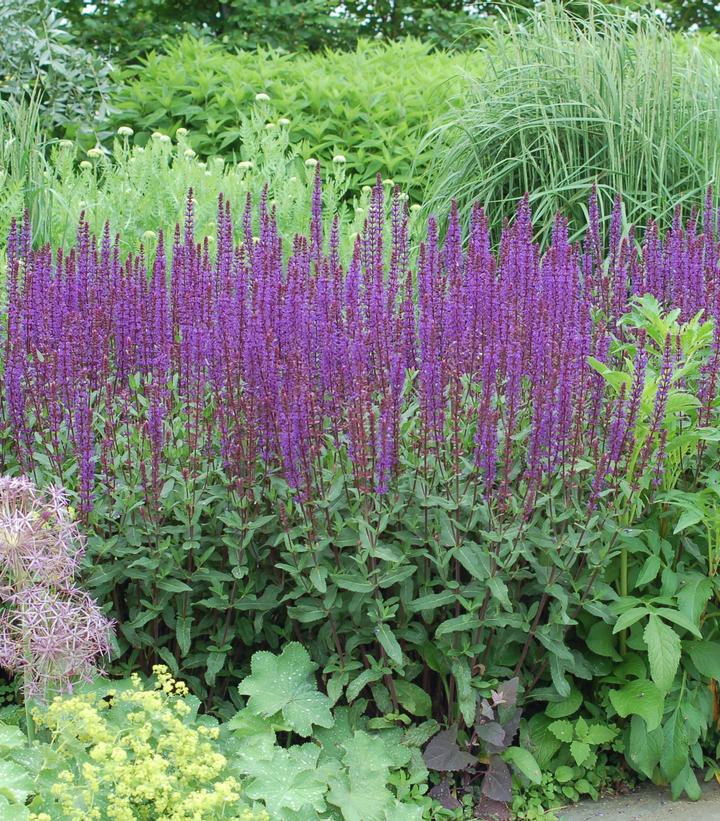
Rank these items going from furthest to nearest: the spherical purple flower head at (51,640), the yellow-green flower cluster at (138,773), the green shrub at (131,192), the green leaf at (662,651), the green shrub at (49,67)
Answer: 1. the green shrub at (49,67)
2. the green shrub at (131,192)
3. the green leaf at (662,651)
4. the spherical purple flower head at (51,640)
5. the yellow-green flower cluster at (138,773)

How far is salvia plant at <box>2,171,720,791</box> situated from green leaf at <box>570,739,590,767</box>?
0.56ft

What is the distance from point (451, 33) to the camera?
53.6 feet

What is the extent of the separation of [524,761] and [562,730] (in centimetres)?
21

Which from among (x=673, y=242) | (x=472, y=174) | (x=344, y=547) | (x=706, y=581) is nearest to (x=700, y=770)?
(x=706, y=581)

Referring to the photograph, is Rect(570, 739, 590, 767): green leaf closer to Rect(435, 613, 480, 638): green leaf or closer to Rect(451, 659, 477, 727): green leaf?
Rect(451, 659, 477, 727): green leaf

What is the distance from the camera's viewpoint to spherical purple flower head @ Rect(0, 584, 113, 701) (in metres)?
2.90

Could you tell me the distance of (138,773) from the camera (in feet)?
8.48

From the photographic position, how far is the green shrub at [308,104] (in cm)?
948

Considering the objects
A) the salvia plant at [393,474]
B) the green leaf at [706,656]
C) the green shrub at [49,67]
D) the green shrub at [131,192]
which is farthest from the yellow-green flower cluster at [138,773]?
the green shrub at [49,67]

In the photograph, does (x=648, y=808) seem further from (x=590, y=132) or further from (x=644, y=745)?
(x=590, y=132)

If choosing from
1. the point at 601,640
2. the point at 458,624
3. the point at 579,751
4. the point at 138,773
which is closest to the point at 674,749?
the point at 579,751

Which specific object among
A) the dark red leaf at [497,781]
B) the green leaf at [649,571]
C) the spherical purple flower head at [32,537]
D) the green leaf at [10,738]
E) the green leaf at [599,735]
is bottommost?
the dark red leaf at [497,781]

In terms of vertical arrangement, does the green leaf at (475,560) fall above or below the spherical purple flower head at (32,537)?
below

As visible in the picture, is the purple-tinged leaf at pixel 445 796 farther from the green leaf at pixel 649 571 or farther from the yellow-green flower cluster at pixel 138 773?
the green leaf at pixel 649 571
